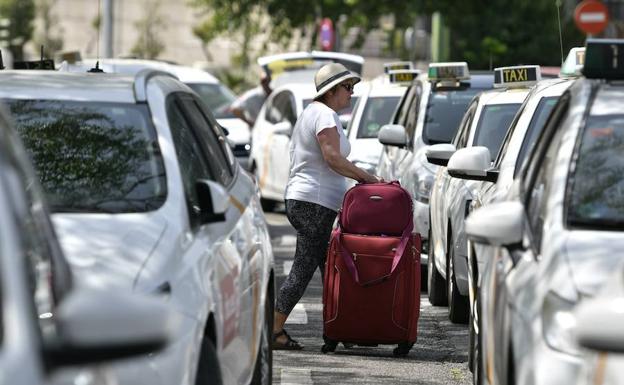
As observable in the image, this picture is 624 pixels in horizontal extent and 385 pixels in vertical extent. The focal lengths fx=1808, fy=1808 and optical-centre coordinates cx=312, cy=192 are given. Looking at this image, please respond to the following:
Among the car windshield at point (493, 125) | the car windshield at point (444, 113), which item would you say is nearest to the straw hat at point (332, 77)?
the car windshield at point (493, 125)

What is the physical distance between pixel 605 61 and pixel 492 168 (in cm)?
336

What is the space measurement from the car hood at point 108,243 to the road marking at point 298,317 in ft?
16.9

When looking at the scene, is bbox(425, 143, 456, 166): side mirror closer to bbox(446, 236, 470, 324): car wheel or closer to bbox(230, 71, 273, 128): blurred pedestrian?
bbox(446, 236, 470, 324): car wheel

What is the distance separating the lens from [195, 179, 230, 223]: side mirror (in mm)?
6582

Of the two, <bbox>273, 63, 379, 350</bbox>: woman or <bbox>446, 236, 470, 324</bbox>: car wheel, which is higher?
<bbox>273, 63, 379, 350</bbox>: woman

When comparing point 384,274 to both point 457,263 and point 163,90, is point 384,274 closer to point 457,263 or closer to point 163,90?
point 457,263

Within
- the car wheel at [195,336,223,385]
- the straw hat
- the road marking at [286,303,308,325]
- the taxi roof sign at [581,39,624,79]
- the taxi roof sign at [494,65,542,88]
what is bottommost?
the road marking at [286,303,308,325]

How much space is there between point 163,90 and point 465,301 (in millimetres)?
4683

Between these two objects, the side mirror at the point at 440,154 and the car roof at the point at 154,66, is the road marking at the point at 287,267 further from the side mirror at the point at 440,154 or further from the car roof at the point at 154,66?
the car roof at the point at 154,66

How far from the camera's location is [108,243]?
604cm

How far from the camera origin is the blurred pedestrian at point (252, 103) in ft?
77.1

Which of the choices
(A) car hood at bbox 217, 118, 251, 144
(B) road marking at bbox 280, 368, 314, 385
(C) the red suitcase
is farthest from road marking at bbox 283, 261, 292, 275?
(A) car hood at bbox 217, 118, 251, 144

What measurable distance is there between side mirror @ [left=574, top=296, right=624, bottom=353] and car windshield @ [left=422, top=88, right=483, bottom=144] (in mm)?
9839

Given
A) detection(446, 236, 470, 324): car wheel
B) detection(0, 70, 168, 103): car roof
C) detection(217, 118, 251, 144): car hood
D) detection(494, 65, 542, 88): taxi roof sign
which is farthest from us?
detection(217, 118, 251, 144): car hood
